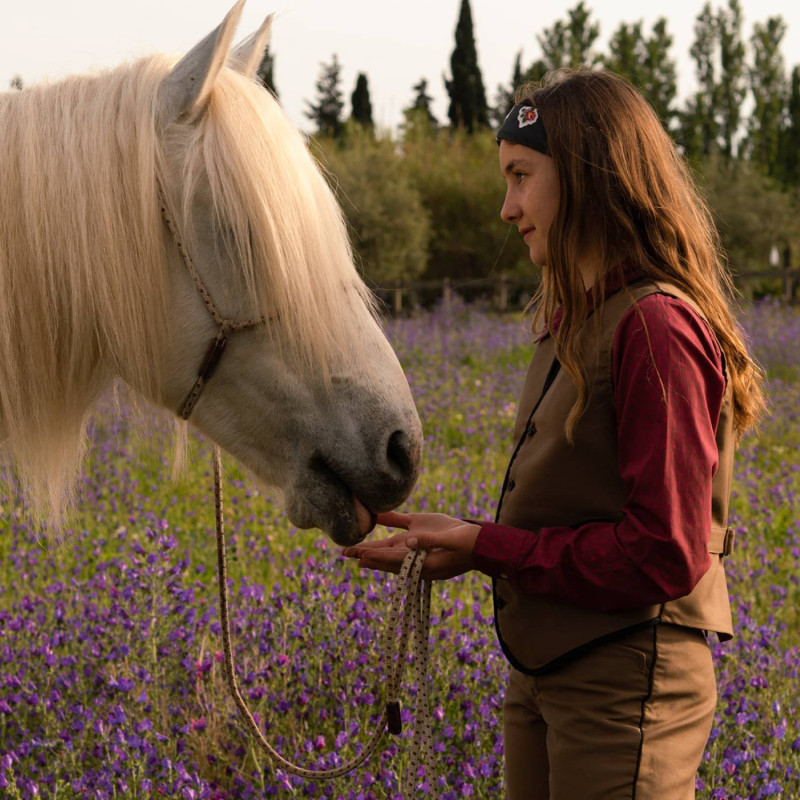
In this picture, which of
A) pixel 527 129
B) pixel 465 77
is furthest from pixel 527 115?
pixel 465 77

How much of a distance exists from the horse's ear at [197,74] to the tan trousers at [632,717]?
1.34m

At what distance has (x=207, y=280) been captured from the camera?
181cm

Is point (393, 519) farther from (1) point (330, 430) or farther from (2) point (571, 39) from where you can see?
(2) point (571, 39)

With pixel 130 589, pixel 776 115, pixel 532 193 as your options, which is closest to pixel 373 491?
pixel 532 193

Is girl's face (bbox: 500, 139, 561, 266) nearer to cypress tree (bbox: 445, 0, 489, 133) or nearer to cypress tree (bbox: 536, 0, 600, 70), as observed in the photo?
cypress tree (bbox: 536, 0, 600, 70)

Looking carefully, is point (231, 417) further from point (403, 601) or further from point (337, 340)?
point (403, 601)

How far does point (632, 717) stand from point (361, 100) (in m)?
48.6

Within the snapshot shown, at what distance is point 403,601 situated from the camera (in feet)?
5.87

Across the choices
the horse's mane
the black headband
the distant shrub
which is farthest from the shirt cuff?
the distant shrub

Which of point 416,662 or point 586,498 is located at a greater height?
point 586,498

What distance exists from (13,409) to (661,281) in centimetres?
137

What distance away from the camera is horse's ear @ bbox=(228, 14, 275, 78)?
212 cm

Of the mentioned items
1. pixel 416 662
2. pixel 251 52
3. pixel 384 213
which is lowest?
pixel 416 662

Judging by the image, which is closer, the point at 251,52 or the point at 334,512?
the point at 334,512
